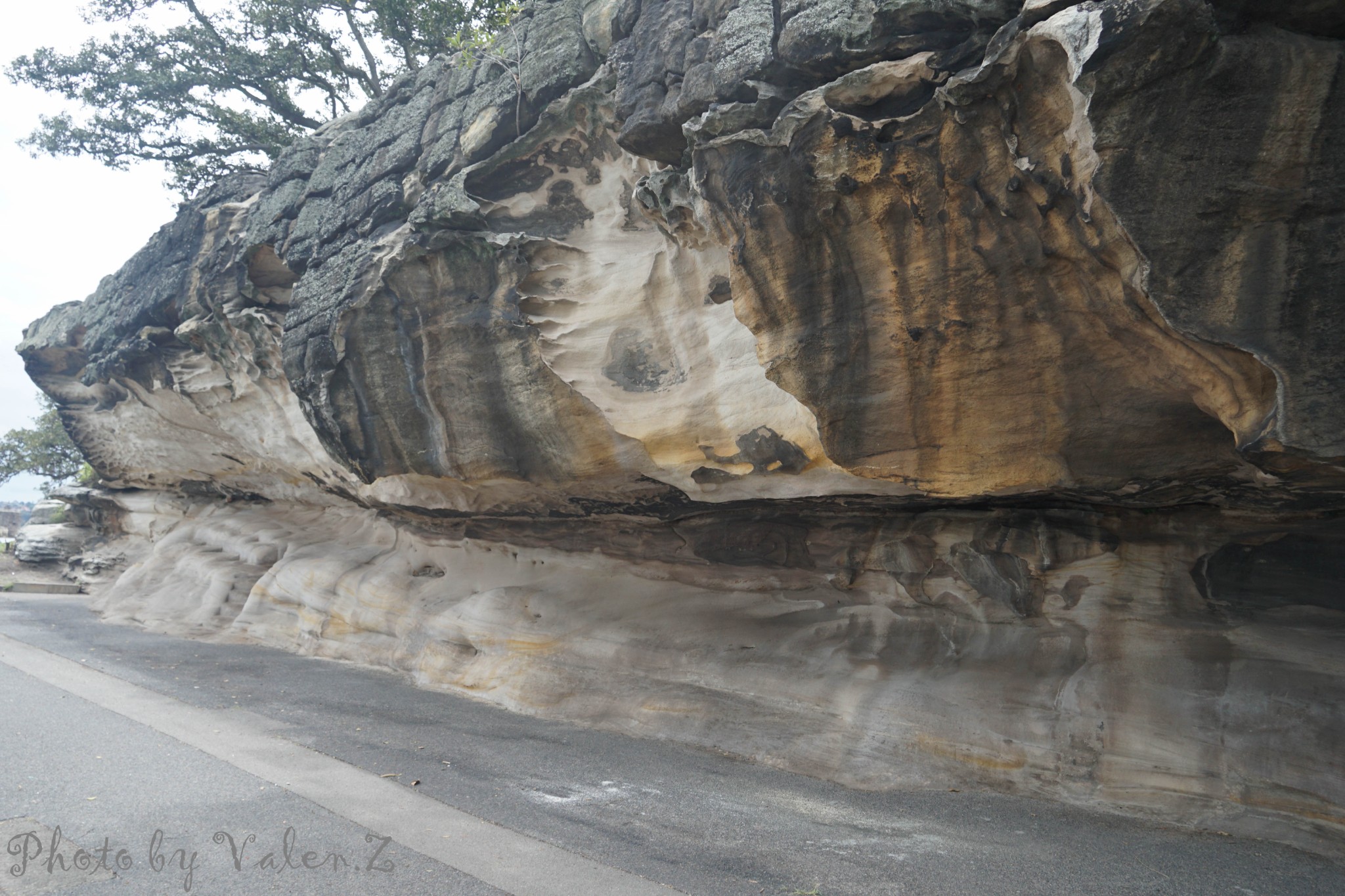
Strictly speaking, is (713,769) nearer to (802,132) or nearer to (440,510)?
(802,132)

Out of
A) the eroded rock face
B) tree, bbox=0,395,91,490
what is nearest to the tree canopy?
tree, bbox=0,395,91,490

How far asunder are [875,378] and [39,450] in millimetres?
29738

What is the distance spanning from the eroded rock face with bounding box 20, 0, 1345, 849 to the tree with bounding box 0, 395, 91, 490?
21.4 meters

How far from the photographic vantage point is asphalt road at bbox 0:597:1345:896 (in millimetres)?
3766

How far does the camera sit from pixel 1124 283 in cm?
391

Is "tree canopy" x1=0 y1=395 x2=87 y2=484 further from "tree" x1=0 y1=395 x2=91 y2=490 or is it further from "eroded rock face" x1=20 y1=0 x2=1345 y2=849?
"eroded rock face" x1=20 y1=0 x2=1345 y2=849

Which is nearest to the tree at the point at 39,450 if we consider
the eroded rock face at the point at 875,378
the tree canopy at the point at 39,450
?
the tree canopy at the point at 39,450

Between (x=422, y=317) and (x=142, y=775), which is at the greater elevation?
(x=422, y=317)

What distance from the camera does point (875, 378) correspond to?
5074 mm

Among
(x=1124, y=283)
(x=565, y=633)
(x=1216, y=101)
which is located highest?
(x=1216, y=101)

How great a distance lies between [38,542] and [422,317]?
15.8 m

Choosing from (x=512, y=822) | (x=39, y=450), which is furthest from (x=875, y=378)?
(x=39, y=450)

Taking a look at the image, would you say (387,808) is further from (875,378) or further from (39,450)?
(39,450)

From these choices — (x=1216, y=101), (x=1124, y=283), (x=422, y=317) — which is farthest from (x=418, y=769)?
(x=1216, y=101)
